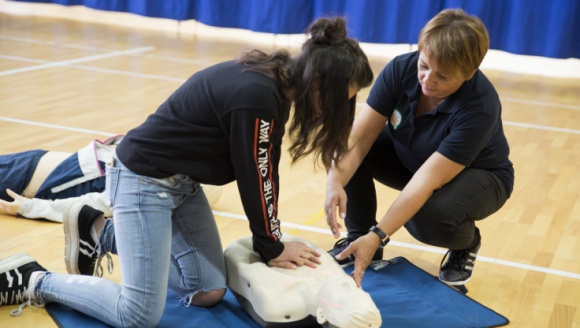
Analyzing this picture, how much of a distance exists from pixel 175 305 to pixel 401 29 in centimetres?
505

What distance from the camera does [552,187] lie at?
3.35 metres

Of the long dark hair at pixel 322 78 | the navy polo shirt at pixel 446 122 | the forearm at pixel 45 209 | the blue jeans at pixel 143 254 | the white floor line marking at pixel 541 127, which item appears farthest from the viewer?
the white floor line marking at pixel 541 127

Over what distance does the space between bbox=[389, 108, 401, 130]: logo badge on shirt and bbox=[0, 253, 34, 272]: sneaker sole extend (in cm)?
112

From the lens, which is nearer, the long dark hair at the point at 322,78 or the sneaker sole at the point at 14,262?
the long dark hair at the point at 322,78

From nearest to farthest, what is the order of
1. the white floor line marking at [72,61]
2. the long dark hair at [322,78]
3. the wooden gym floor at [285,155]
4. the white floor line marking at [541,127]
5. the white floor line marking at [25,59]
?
the long dark hair at [322,78] < the wooden gym floor at [285,155] < the white floor line marking at [541,127] < the white floor line marking at [72,61] < the white floor line marking at [25,59]

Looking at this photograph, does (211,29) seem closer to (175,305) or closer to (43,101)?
(43,101)

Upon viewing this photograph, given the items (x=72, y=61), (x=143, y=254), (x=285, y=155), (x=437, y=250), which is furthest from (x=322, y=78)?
(x=72, y=61)

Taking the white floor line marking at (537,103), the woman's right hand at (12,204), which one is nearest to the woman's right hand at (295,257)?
the woman's right hand at (12,204)

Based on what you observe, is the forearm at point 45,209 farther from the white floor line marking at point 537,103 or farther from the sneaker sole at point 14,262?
the white floor line marking at point 537,103


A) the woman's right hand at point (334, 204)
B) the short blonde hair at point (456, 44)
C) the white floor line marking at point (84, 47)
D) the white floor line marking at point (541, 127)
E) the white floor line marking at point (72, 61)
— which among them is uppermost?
the short blonde hair at point (456, 44)

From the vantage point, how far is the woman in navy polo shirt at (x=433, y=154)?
1991mm

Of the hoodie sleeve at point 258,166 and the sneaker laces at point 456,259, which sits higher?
the hoodie sleeve at point 258,166

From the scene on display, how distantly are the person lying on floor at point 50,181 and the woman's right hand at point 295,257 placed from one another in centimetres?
Result: 88

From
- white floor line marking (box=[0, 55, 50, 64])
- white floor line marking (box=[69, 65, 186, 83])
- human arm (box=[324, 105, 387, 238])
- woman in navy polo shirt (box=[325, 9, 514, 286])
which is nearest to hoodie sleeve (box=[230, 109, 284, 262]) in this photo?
woman in navy polo shirt (box=[325, 9, 514, 286])
